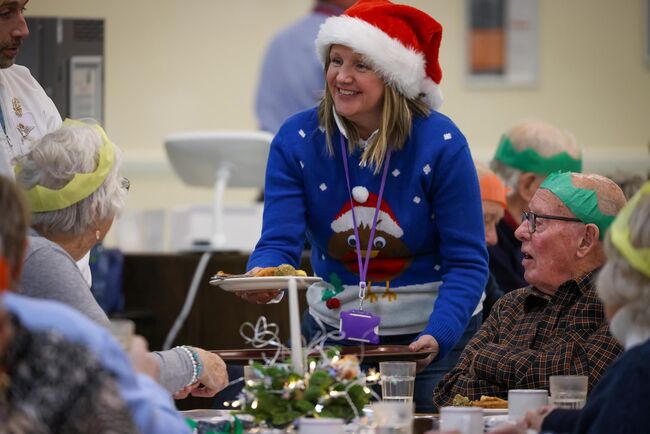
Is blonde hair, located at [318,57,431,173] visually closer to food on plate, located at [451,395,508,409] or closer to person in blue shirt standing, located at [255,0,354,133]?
food on plate, located at [451,395,508,409]

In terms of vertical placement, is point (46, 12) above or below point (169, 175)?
above

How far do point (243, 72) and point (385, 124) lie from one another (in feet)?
16.3

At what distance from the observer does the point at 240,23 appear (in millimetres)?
8281

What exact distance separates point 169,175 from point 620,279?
20.8 feet

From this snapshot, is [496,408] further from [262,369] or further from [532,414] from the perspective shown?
[262,369]

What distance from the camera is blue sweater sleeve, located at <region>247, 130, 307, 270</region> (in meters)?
3.48

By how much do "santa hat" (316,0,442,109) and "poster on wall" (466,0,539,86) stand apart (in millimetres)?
4752

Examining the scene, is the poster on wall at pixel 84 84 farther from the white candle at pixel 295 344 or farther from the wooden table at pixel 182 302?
the white candle at pixel 295 344

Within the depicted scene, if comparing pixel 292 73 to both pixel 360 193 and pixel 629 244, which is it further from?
pixel 629 244

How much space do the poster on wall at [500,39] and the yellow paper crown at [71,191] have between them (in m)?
5.82

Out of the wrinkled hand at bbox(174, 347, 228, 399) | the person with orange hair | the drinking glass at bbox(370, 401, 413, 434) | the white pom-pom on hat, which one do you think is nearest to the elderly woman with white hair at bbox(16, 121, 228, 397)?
the wrinkled hand at bbox(174, 347, 228, 399)

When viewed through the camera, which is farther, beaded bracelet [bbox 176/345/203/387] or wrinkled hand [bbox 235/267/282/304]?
wrinkled hand [bbox 235/267/282/304]

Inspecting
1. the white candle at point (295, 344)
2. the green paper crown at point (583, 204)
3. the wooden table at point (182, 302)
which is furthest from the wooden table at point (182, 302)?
the white candle at point (295, 344)

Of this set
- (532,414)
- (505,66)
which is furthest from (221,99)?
(532,414)
